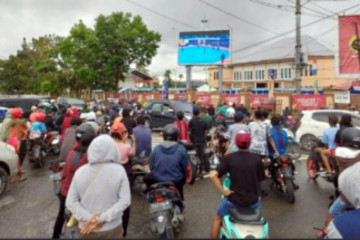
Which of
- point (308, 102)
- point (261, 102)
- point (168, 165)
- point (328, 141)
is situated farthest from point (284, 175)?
point (261, 102)

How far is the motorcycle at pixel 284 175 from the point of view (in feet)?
18.6

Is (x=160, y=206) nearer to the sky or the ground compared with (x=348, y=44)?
nearer to the ground

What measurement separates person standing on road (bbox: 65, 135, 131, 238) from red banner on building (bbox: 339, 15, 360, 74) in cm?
2610

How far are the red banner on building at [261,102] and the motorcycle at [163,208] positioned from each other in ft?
62.8

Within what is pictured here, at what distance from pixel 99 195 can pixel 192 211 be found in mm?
3005

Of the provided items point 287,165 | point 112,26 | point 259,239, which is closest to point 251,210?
point 259,239

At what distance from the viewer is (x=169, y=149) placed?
4.15 m

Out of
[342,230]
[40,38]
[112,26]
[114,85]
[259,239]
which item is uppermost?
[40,38]

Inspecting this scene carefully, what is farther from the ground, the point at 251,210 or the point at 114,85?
the point at 114,85

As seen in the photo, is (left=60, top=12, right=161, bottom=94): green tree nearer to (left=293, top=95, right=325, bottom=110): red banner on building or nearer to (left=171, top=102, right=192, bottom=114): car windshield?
(left=171, top=102, right=192, bottom=114): car windshield

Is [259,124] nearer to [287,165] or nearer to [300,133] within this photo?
[287,165]

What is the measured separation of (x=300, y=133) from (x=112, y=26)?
19.0 metres

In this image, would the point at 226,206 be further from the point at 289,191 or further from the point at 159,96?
the point at 159,96

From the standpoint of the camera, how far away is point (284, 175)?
5719 mm
